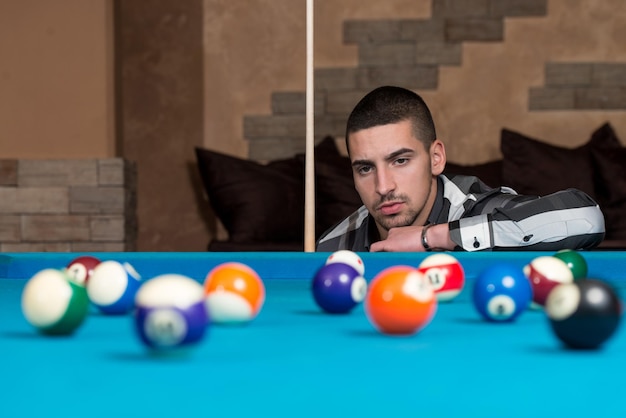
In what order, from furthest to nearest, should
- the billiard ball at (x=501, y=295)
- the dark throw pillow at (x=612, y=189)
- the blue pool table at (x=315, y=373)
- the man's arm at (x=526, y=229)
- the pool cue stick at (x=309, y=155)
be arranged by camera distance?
the dark throw pillow at (x=612, y=189)
the man's arm at (x=526, y=229)
the pool cue stick at (x=309, y=155)
the billiard ball at (x=501, y=295)
the blue pool table at (x=315, y=373)

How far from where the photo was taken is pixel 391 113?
99.3 inches

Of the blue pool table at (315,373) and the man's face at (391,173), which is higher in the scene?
the man's face at (391,173)

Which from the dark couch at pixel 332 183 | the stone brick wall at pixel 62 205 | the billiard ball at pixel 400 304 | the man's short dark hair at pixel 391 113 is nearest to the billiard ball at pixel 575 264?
the billiard ball at pixel 400 304

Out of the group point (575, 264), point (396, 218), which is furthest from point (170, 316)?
point (396, 218)

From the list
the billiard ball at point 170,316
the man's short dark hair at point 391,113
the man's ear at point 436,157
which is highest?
the man's short dark hair at point 391,113

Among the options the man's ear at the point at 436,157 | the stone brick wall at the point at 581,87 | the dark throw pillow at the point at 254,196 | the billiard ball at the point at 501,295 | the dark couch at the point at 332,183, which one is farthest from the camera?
the stone brick wall at the point at 581,87

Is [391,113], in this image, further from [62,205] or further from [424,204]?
[62,205]

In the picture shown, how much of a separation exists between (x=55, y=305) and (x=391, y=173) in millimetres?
1704

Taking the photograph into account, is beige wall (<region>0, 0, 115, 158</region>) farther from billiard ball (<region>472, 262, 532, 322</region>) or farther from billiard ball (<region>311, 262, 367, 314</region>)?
billiard ball (<region>472, 262, 532, 322</region>)

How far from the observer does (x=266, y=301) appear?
1.17 m

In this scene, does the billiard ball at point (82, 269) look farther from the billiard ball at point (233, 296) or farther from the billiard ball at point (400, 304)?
the billiard ball at point (400, 304)

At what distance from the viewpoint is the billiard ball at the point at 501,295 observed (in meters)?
0.92

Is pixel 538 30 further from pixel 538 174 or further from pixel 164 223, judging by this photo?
pixel 164 223

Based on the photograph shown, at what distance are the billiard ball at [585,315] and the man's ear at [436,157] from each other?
184 cm
